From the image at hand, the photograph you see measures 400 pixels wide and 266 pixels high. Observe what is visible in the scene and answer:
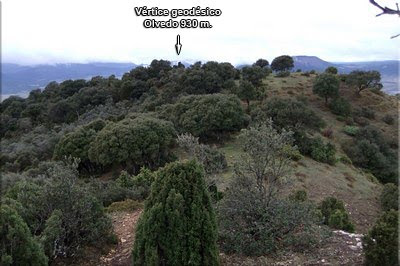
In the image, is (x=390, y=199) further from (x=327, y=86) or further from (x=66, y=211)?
(x=327, y=86)

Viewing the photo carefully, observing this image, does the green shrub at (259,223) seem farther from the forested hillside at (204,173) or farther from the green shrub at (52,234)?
the green shrub at (52,234)

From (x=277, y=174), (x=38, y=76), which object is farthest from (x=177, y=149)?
(x=38, y=76)

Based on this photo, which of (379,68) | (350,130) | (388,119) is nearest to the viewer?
(350,130)

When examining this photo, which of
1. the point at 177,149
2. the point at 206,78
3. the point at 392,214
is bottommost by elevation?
the point at 177,149

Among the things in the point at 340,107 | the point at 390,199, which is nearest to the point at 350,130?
the point at 340,107

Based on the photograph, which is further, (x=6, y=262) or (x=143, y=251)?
(x=143, y=251)

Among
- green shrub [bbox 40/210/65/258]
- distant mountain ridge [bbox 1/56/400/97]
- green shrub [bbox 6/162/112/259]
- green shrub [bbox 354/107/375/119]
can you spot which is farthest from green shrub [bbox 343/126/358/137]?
green shrub [bbox 40/210/65/258]

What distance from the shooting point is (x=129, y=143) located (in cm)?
A: 2309

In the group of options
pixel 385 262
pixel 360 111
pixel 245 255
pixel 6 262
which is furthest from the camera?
pixel 360 111

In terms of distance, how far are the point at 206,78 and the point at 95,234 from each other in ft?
101

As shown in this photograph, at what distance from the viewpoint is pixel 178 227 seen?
6.64 m

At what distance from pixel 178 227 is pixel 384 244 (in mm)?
3522

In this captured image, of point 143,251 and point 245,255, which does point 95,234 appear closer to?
point 143,251

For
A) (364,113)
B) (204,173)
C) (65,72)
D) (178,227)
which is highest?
(65,72)
